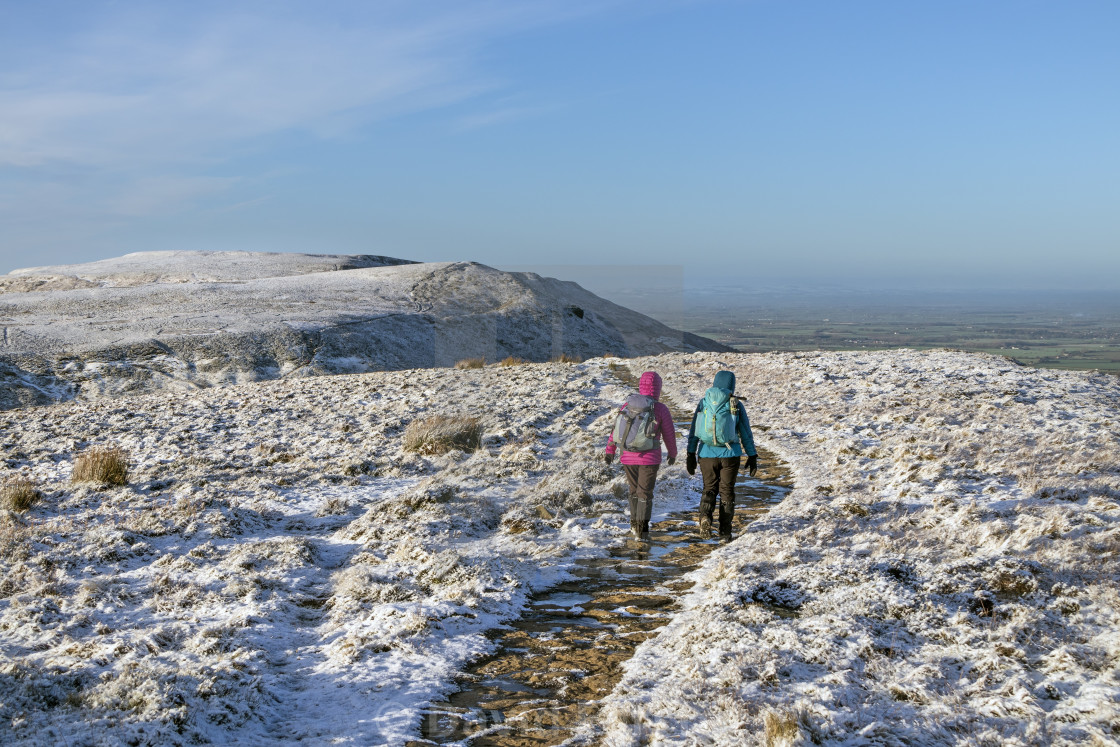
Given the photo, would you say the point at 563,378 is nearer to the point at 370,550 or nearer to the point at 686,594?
the point at 370,550

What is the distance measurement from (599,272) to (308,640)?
94.6 ft

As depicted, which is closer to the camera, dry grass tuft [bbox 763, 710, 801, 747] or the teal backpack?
dry grass tuft [bbox 763, 710, 801, 747]

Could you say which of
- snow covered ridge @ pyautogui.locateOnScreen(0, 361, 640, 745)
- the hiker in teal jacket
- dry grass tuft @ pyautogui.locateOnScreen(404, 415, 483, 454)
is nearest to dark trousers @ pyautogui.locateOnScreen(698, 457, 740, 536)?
the hiker in teal jacket

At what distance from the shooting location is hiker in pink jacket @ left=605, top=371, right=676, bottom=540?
911 centimetres

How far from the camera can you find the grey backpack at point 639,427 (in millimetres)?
9094

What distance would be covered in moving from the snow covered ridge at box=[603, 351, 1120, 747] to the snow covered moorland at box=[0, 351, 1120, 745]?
26mm

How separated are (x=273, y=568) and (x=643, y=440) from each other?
4.35m

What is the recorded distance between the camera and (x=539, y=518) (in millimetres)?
10297

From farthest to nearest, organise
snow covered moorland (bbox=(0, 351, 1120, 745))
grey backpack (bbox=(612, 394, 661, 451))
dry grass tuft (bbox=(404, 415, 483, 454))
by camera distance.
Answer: dry grass tuft (bbox=(404, 415, 483, 454)), grey backpack (bbox=(612, 394, 661, 451)), snow covered moorland (bbox=(0, 351, 1120, 745))

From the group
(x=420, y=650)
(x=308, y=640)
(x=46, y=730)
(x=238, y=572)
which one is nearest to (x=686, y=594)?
(x=420, y=650)

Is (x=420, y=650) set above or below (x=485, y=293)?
below

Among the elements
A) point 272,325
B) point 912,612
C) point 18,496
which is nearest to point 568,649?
point 912,612

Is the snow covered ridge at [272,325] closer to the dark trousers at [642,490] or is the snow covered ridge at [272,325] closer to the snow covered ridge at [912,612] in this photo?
the dark trousers at [642,490]

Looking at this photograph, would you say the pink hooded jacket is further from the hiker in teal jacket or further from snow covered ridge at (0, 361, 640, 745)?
snow covered ridge at (0, 361, 640, 745)
